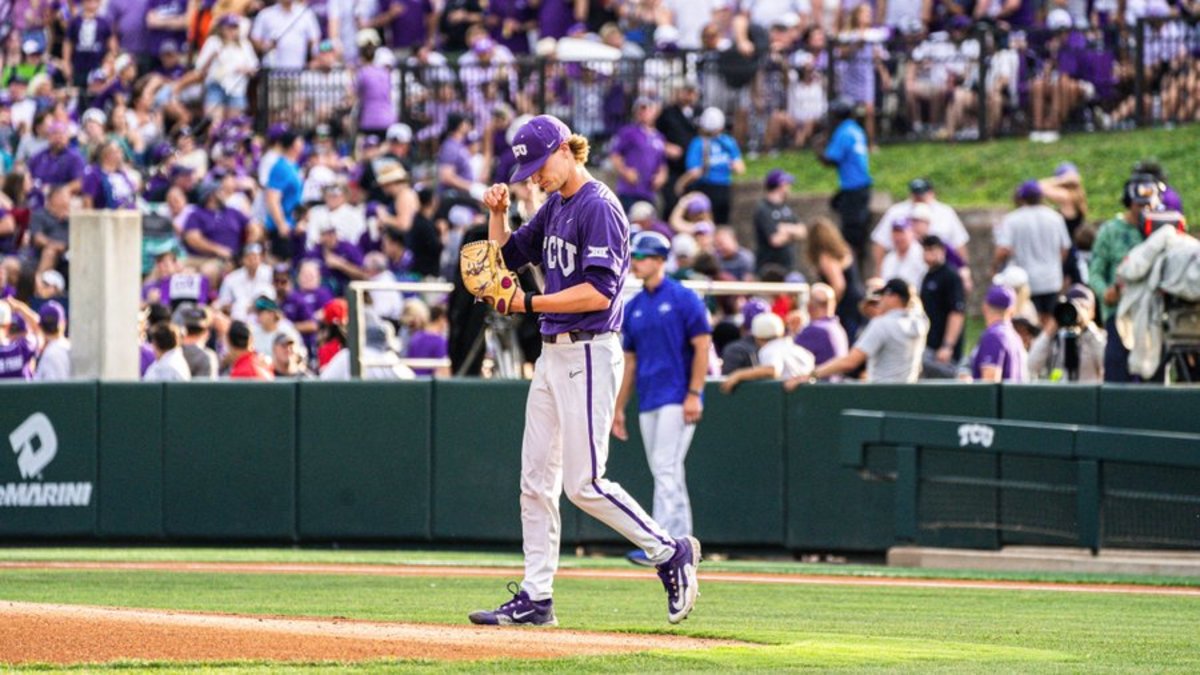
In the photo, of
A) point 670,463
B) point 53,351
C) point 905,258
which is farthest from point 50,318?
point 905,258

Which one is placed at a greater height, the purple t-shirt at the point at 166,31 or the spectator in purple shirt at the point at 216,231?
the purple t-shirt at the point at 166,31

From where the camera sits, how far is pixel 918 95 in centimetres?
2491

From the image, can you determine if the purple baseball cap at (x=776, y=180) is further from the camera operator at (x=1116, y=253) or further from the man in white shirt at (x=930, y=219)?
the camera operator at (x=1116, y=253)

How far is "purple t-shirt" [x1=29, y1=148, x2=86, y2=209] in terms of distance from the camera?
22469mm

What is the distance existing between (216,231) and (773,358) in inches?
325

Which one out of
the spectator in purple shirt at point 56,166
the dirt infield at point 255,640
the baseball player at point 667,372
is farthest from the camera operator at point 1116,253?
the spectator in purple shirt at point 56,166

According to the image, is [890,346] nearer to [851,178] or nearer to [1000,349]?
[1000,349]

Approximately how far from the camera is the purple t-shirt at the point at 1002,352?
634 inches

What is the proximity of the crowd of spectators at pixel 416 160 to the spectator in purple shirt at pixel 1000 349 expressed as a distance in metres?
0.08

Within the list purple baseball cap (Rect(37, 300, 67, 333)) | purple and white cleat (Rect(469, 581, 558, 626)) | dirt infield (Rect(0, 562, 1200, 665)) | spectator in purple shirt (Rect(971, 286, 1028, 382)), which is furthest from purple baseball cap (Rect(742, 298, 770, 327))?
dirt infield (Rect(0, 562, 1200, 665))

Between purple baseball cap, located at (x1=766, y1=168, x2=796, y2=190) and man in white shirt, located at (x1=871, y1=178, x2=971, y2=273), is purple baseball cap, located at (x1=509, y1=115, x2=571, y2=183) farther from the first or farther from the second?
purple baseball cap, located at (x1=766, y1=168, x2=796, y2=190)

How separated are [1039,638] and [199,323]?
9783mm

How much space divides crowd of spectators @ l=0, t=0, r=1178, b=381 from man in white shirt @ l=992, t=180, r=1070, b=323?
0.03 meters

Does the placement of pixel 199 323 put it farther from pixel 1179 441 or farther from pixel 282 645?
pixel 282 645
